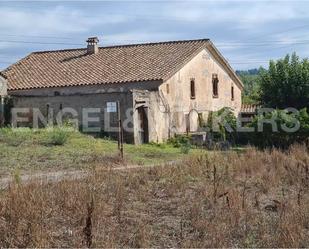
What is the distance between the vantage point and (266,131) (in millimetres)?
26484

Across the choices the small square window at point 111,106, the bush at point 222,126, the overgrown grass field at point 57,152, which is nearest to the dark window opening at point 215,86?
the bush at point 222,126

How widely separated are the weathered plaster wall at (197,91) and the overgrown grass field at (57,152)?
5.34m

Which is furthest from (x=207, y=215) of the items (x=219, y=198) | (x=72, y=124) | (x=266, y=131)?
(x=72, y=124)

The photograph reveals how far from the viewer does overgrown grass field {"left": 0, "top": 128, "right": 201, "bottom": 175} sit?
1655 cm

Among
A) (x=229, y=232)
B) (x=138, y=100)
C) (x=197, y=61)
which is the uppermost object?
(x=197, y=61)

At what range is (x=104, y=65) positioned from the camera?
1313 inches

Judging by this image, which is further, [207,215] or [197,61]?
[197,61]

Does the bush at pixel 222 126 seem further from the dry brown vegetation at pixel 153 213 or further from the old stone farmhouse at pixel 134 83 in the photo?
the dry brown vegetation at pixel 153 213

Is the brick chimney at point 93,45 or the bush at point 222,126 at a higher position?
the brick chimney at point 93,45

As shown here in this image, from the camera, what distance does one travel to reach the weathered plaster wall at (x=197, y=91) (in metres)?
31.9

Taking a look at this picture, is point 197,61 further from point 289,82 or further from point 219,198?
point 219,198

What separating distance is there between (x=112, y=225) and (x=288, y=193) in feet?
14.9

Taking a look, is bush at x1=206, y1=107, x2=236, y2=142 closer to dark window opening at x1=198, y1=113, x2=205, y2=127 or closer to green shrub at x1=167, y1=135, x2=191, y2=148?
dark window opening at x1=198, y1=113, x2=205, y2=127

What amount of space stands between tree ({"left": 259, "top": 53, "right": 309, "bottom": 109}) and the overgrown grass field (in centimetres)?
1210
